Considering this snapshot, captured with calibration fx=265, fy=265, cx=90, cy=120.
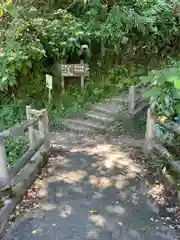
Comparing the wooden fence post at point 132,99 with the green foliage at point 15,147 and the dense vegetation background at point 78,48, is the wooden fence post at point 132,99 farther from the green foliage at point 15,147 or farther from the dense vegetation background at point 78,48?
the green foliage at point 15,147

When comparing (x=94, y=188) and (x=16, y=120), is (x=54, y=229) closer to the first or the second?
(x=94, y=188)

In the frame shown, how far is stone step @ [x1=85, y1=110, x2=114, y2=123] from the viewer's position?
22.4 ft

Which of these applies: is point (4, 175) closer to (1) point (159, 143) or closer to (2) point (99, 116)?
(1) point (159, 143)

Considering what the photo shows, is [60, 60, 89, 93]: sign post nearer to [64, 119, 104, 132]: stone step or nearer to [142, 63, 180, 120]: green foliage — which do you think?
[64, 119, 104, 132]: stone step

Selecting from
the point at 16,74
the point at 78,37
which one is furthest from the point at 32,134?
the point at 78,37

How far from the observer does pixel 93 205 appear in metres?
3.01

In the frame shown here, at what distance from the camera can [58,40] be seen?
25.0 feet

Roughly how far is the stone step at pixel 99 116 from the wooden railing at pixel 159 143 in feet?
8.14

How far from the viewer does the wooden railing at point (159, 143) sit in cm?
320

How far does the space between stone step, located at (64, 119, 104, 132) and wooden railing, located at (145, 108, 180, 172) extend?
2440mm

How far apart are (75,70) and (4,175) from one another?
17.1 feet

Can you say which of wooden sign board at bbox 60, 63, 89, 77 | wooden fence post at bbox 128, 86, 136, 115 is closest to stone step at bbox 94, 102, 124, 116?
wooden fence post at bbox 128, 86, 136, 115

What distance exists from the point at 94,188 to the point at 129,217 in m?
0.70

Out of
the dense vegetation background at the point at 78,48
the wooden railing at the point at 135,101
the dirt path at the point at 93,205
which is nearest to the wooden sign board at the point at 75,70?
the dense vegetation background at the point at 78,48
